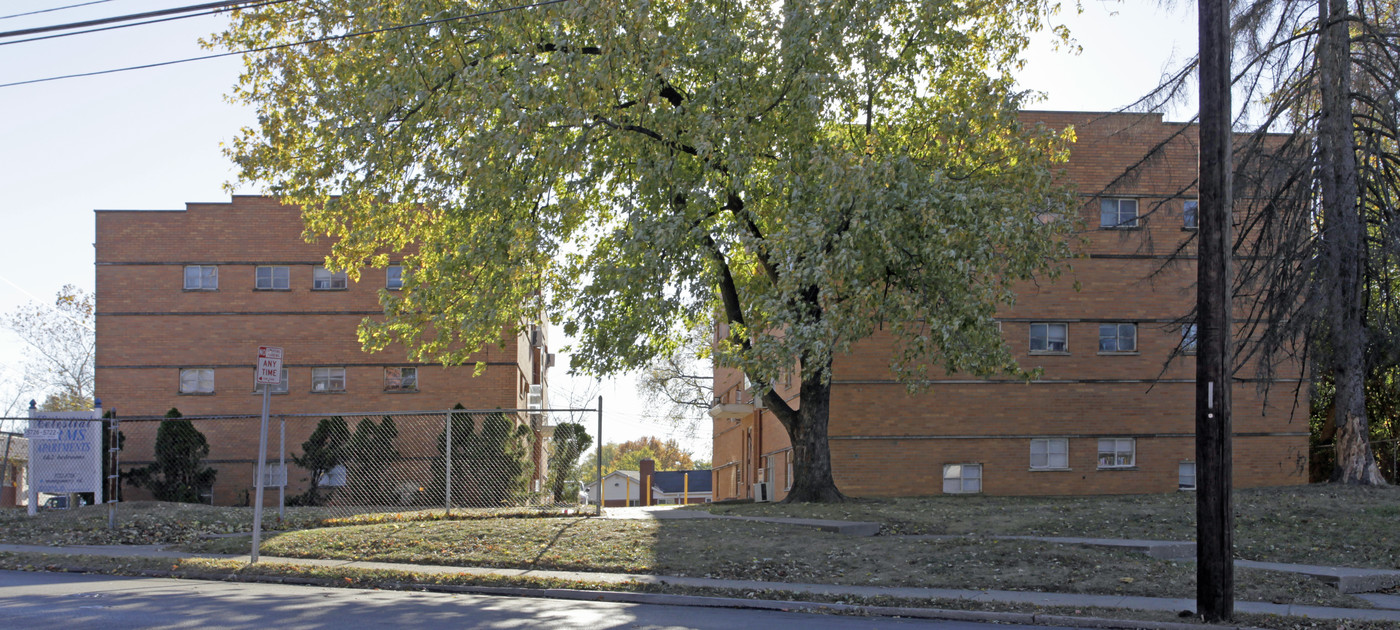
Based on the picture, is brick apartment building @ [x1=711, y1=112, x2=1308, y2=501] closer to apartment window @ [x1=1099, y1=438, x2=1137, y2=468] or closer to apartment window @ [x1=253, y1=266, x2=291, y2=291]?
apartment window @ [x1=1099, y1=438, x2=1137, y2=468]

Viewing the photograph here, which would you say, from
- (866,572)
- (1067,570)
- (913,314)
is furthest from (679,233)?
(1067,570)

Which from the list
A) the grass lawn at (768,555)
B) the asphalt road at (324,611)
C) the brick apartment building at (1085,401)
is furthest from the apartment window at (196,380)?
the asphalt road at (324,611)

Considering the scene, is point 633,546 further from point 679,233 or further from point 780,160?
point 780,160

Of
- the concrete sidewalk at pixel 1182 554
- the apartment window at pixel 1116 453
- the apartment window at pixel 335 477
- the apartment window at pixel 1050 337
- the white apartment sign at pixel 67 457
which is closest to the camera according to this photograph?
the concrete sidewalk at pixel 1182 554

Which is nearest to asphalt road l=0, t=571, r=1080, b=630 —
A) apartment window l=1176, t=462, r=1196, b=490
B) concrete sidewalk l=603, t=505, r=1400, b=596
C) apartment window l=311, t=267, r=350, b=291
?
concrete sidewalk l=603, t=505, r=1400, b=596

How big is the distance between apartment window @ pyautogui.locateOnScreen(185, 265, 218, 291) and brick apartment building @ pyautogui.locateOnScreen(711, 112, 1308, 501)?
19119 millimetres

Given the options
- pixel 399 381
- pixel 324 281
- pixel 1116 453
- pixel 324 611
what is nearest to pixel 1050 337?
pixel 1116 453

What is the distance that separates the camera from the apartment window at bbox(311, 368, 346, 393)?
35.0m

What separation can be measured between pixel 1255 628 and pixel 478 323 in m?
12.8

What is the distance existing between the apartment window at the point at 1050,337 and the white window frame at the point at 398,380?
1901cm

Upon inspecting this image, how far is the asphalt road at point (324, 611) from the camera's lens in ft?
30.6

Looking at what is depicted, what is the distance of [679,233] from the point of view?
17.3 m

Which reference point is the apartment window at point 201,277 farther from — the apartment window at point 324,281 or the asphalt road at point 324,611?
the asphalt road at point 324,611

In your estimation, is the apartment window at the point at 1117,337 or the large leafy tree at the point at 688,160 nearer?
the large leafy tree at the point at 688,160
